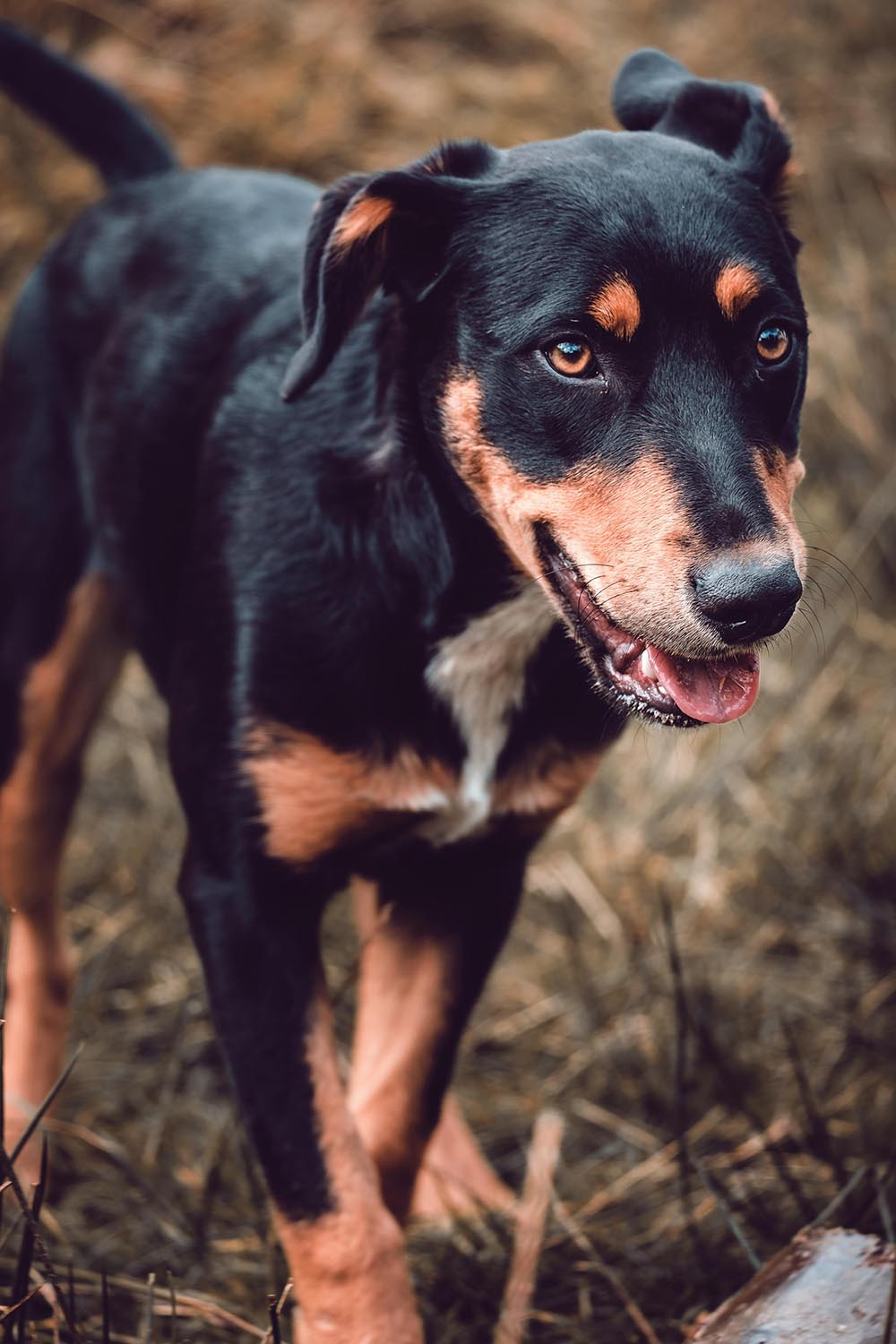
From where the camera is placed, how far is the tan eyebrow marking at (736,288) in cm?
245

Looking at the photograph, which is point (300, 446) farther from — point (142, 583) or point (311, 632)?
point (142, 583)

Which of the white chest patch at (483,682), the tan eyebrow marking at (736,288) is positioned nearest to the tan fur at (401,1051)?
the white chest patch at (483,682)

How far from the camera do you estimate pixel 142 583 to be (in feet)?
11.4

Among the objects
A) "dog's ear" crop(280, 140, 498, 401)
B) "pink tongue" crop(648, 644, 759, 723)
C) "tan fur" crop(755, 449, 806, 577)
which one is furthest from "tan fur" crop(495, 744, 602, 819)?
"dog's ear" crop(280, 140, 498, 401)

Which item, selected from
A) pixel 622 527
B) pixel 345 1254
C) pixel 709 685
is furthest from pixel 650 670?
pixel 345 1254

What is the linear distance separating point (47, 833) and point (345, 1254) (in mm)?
1579

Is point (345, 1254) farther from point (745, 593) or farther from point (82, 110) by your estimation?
point (82, 110)

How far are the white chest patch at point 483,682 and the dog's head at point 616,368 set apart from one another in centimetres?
23

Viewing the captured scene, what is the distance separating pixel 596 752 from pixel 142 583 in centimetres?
114

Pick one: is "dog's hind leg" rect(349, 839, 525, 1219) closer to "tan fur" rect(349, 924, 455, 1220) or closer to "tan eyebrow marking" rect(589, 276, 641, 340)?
"tan fur" rect(349, 924, 455, 1220)

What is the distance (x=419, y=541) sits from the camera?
2.76 metres

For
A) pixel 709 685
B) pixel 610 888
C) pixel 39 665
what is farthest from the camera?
pixel 610 888

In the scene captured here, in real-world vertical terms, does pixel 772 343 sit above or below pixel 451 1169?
above

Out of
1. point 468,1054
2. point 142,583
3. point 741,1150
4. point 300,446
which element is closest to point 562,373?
point 300,446
